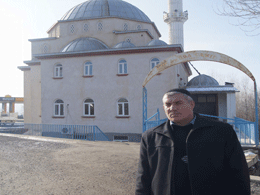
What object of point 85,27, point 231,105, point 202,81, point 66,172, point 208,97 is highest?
point 85,27

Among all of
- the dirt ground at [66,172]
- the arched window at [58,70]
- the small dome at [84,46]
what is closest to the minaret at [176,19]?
the small dome at [84,46]

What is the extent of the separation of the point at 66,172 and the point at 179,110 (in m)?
4.73

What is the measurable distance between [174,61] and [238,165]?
→ 6.63m

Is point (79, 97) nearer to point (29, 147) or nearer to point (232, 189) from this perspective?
point (29, 147)

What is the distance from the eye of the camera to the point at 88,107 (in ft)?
56.5

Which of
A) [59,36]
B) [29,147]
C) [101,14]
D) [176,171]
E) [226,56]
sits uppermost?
[101,14]

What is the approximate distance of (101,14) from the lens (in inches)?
825

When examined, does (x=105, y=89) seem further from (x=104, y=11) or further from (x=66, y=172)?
(x=66, y=172)

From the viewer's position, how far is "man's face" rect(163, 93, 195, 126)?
2.22 metres

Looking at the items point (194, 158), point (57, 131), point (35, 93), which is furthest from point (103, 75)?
point (194, 158)

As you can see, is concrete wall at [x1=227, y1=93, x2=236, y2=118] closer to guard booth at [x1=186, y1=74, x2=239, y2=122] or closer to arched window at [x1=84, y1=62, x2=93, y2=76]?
guard booth at [x1=186, y1=74, x2=239, y2=122]

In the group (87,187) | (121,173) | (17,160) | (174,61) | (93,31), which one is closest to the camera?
(87,187)

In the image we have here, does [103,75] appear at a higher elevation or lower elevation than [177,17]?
lower

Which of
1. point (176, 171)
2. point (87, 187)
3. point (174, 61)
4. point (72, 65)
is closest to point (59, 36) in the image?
point (72, 65)
